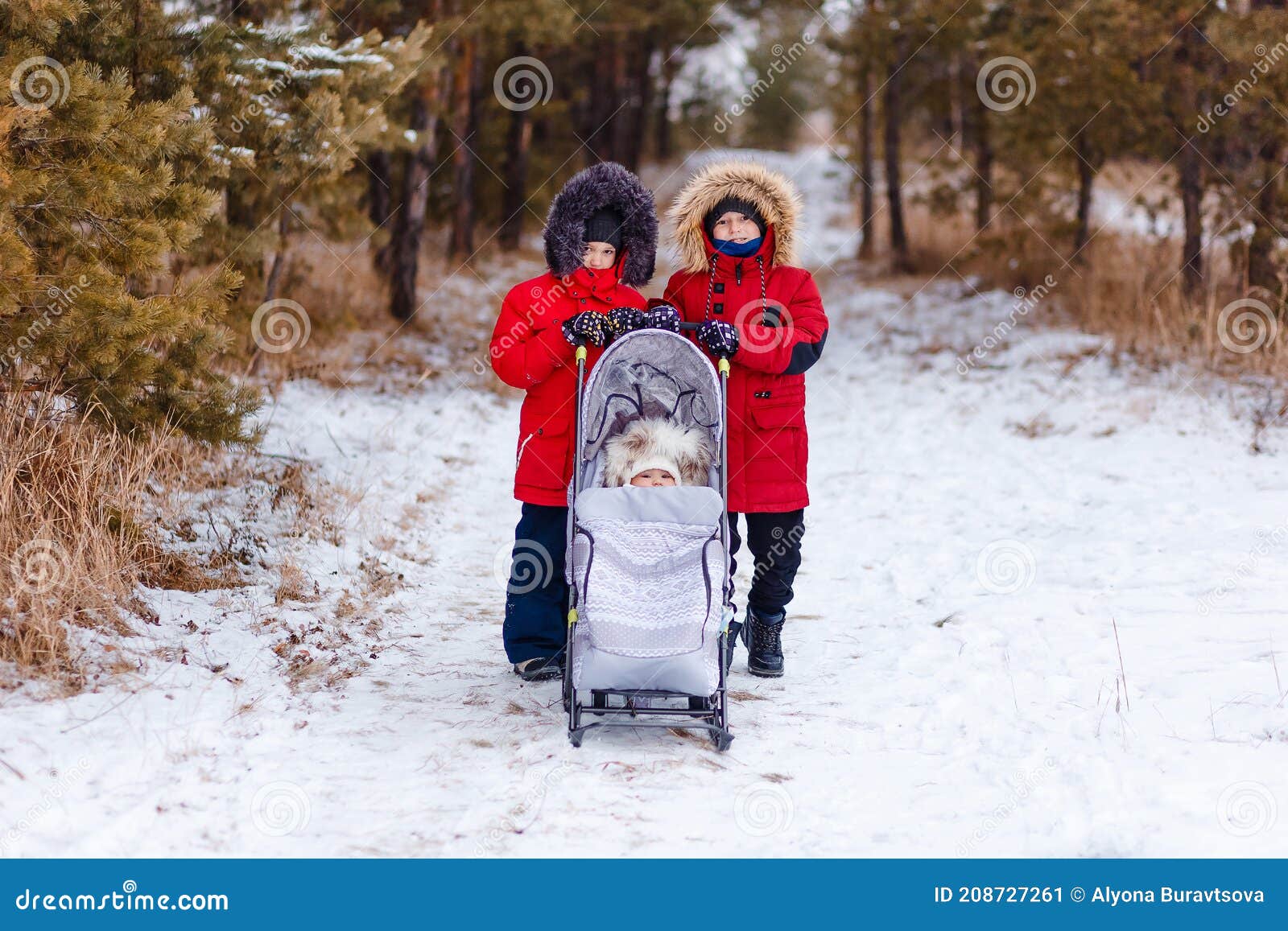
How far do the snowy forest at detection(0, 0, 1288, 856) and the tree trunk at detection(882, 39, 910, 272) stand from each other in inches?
189

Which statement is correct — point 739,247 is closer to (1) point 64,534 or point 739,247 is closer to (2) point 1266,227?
(1) point 64,534

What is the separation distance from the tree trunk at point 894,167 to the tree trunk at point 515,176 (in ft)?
19.3

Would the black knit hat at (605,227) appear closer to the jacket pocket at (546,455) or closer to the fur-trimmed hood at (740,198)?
the fur-trimmed hood at (740,198)

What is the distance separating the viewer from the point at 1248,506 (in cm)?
675

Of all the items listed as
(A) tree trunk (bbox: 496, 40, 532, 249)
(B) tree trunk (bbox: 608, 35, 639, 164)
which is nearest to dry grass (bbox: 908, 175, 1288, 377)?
(A) tree trunk (bbox: 496, 40, 532, 249)

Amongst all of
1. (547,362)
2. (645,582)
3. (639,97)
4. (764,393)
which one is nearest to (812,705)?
(645,582)

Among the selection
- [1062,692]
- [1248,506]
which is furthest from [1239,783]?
[1248,506]

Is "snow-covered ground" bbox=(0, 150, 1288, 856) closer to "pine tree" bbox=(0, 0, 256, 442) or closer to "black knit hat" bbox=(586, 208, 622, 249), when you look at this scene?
"pine tree" bbox=(0, 0, 256, 442)

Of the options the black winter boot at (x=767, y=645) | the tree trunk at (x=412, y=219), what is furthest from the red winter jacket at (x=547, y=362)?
the tree trunk at (x=412, y=219)

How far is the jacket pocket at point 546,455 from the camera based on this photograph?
4.71 meters

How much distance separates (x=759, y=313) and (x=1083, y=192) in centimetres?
1052

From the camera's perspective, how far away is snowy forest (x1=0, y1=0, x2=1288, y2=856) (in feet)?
12.2

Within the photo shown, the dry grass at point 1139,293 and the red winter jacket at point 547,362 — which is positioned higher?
the dry grass at point 1139,293

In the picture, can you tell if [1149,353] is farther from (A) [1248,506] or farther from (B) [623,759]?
(B) [623,759]
